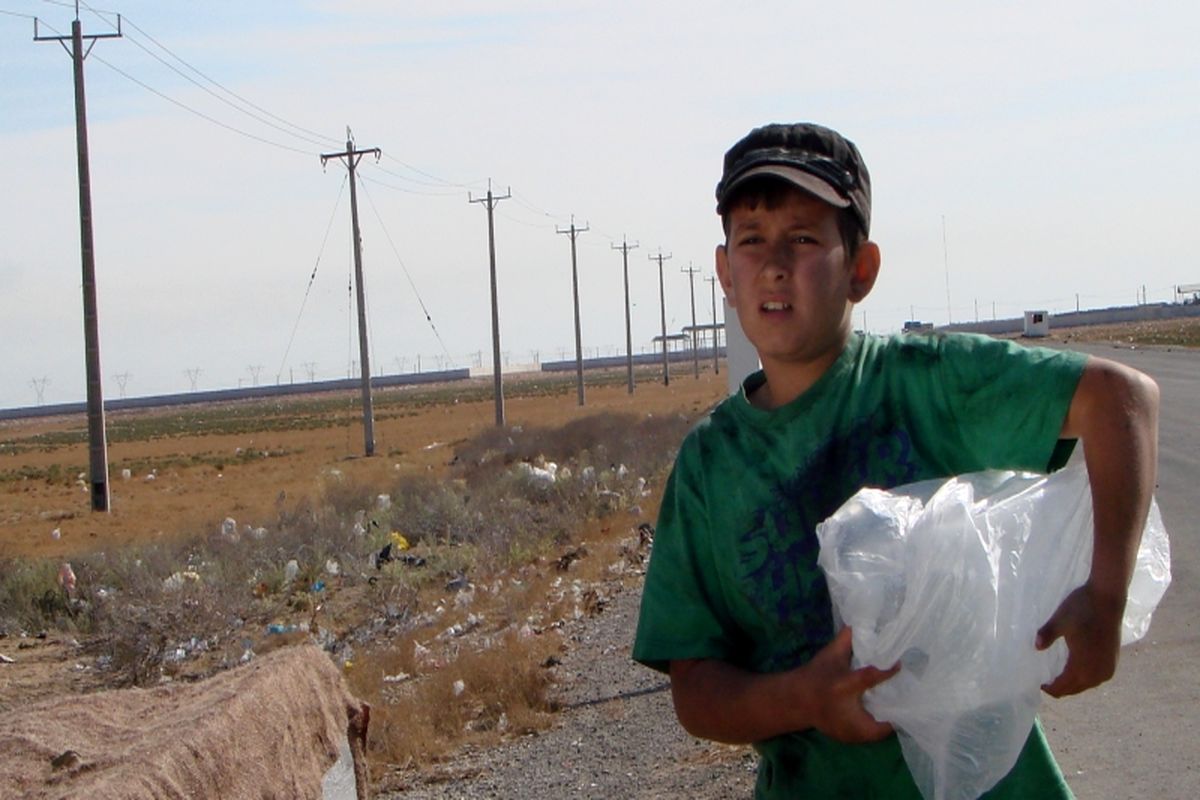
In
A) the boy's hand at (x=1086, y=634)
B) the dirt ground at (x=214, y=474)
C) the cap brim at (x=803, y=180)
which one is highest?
the cap brim at (x=803, y=180)

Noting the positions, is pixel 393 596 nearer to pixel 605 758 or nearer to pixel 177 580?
pixel 177 580

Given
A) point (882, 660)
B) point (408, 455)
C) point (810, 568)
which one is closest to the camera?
point (882, 660)

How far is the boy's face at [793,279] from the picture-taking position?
2.32 meters

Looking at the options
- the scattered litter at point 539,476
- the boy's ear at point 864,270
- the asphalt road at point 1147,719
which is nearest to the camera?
the boy's ear at point 864,270

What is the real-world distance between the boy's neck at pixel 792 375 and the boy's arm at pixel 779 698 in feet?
1.46

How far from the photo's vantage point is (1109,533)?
2025 mm

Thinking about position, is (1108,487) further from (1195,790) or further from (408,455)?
(408,455)

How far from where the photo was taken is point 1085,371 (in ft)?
6.98

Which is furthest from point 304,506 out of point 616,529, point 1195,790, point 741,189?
point 741,189

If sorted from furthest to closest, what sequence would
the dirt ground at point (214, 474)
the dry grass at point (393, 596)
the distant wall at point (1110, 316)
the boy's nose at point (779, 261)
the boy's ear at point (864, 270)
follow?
the distant wall at point (1110, 316)
the dirt ground at point (214, 474)
the dry grass at point (393, 596)
the boy's ear at point (864, 270)
the boy's nose at point (779, 261)

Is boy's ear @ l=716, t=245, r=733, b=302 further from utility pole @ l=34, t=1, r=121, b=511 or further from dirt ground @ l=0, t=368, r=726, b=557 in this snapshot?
utility pole @ l=34, t=1, r=121, b=511

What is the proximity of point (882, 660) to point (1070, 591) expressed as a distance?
300 mm

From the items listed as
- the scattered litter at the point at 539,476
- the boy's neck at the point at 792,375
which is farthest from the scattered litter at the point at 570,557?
the boy's neck at the point at 792,375

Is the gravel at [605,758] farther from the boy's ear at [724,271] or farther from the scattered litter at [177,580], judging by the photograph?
the scattered litter at [177,580]
